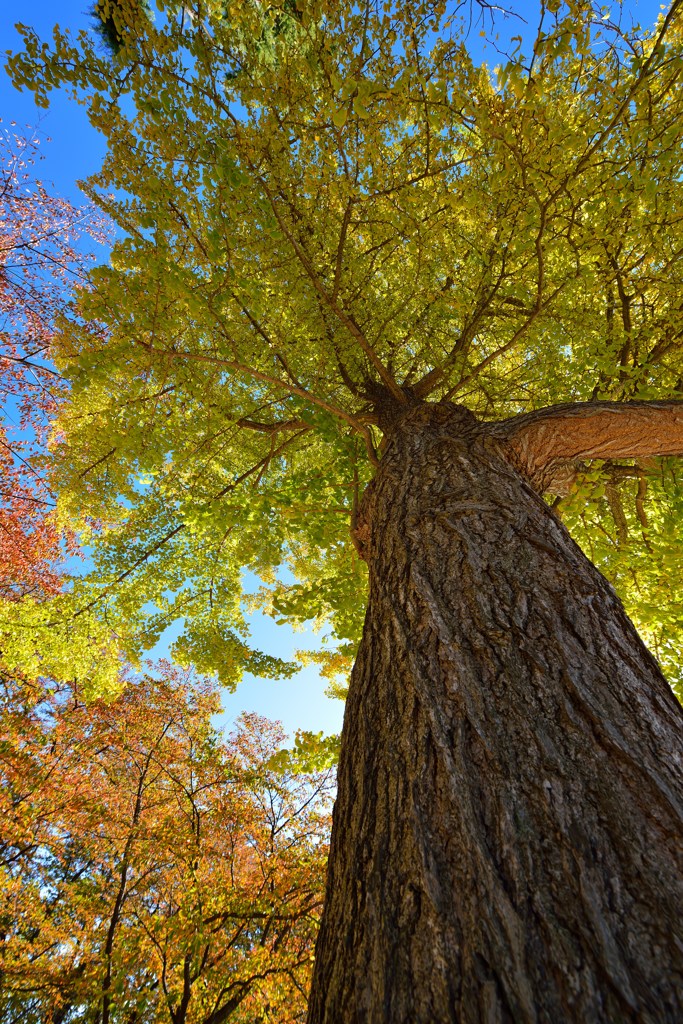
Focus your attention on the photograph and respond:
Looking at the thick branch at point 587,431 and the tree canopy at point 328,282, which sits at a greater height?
the tree canopy at point 328,282

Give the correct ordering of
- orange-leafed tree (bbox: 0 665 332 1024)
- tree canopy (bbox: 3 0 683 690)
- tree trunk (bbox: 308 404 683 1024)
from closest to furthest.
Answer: tree trunk (bbox: 308 404 683 1024) → tree canopy (bbox: 3 0 683 690) → orange-leafed tree (bbox: 0 665 332 1024)

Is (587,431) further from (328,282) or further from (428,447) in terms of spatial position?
(328,282)

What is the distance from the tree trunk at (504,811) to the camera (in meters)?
0.85

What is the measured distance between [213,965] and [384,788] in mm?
6348

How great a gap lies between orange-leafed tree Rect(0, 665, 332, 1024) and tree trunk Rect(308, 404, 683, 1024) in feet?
10.5

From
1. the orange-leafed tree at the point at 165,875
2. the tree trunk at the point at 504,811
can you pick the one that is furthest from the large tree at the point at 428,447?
the orange-leafed tree at the point at 165,875

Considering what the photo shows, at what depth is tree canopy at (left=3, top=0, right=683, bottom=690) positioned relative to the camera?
3.21 metres

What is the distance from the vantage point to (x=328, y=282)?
471 centimetres

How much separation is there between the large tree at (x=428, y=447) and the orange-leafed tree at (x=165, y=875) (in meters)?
3.00

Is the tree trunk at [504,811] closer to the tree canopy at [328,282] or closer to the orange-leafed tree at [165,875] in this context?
the tree canopy at [328,282]

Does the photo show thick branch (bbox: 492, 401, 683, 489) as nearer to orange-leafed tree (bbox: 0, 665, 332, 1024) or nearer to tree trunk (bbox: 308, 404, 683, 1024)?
tree trunk (bbox: 308, 404, 683, 1024)

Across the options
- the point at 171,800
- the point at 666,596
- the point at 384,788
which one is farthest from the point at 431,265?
the point at 171,800

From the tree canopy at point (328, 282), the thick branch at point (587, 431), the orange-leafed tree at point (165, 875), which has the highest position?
the tree canopy at point (328, 282)

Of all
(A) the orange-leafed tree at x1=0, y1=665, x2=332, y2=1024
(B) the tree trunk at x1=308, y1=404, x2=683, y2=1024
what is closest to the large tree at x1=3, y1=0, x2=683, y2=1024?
(B) the tree trunk at x1=308, y1=404, x2=683, y2=1024
